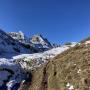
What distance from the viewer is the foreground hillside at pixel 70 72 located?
3881 centimetres

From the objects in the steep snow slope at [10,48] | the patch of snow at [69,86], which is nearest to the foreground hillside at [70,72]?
the patch of snow at [69,86]

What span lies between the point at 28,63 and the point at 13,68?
1662cm

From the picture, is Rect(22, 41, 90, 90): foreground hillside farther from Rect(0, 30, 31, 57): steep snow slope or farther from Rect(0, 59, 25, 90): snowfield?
Rect(0, 30, 31, 57): steep snow slope

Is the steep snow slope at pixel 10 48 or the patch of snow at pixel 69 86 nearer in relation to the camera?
the patch of snow at pixel 69 86

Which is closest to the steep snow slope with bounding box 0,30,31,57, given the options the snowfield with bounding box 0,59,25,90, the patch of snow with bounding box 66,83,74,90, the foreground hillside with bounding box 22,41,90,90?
the snowfield with bounding box 0,59,25,90

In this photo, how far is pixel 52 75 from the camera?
47.6 metres

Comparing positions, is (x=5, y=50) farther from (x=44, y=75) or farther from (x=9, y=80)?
(x=44, y=75)

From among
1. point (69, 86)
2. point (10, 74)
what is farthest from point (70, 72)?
point (10, 74)

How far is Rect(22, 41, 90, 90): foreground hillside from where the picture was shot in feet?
127

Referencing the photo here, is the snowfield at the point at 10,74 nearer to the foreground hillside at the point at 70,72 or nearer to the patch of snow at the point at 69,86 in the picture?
the foreground hillside at the point at 70,72

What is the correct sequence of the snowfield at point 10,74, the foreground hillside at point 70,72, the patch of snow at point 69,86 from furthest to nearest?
the snowfield at point 10,74 < the foreground hillside at point 70,72 < the patch of snow at point 69,86

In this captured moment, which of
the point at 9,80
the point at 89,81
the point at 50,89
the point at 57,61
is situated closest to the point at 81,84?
the point at 89,81

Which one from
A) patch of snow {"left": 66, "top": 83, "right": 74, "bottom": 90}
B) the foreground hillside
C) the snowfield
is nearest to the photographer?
patch of snow {"left": 66, "top": 83, "right": 74, "bottom": 90}

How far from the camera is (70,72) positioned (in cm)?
4172
